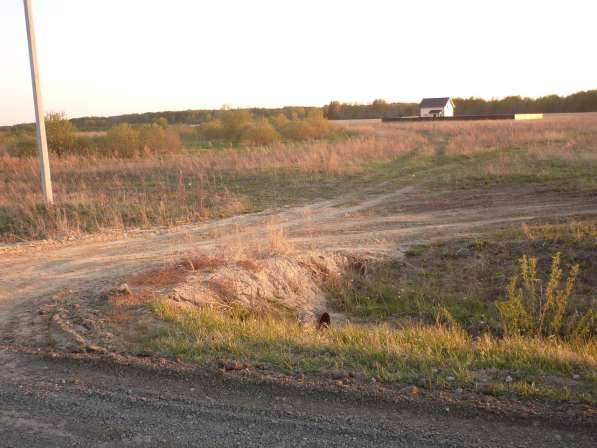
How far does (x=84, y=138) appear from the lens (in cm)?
3162

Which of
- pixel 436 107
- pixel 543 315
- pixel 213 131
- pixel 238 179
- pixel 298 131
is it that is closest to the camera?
pixel 543 315

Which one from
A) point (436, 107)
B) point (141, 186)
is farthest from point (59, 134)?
point (436, 107)

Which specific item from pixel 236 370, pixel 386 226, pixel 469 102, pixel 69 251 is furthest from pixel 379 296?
pixel 469 102

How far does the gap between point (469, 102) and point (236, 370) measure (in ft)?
311

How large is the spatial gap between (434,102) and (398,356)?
8046cm

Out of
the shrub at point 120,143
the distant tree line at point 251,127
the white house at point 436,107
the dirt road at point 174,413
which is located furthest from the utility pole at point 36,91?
the white house at point 436,107

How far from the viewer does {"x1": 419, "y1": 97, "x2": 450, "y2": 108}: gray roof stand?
80188mm

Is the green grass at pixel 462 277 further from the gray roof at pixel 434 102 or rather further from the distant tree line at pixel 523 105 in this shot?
the distant tree line at pixel 523 105

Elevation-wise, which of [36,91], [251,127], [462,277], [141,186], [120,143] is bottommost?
[462,277]

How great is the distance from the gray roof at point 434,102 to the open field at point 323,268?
60.2 m

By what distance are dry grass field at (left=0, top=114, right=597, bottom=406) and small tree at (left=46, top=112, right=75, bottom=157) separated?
7731mm

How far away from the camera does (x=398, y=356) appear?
515 cm

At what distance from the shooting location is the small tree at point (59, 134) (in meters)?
29.7

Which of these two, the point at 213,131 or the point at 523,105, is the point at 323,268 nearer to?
the point at 213,131
